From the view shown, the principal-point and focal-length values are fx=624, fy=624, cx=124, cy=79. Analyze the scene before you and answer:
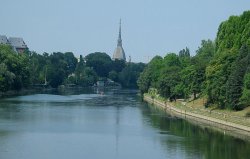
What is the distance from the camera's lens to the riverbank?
54344 mm

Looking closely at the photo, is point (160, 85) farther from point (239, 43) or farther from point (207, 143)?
point (207, 143)

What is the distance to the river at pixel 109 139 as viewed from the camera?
42.3 meters

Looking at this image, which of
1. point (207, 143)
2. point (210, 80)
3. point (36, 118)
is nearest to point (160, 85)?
point (210, 80)

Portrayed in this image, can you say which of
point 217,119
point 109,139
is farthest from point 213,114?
point 109,139

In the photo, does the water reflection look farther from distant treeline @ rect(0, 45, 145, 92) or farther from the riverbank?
distant treeline @ rect(0, 45, 145, 92)

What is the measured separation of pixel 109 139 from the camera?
50.2m

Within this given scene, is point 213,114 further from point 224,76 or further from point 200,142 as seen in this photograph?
point 200,142

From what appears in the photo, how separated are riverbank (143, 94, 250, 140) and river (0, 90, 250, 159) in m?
1.61

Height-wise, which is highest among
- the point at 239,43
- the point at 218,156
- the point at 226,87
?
the point at 239,43

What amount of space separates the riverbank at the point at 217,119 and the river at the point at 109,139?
1613 mm

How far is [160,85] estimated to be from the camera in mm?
99125

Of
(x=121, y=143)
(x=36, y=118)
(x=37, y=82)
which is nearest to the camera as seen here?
(x=121, y=143)

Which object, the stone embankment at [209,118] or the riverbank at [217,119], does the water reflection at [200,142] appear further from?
the stone embankment at [209,118]

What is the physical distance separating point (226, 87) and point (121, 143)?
19949 millimetres
